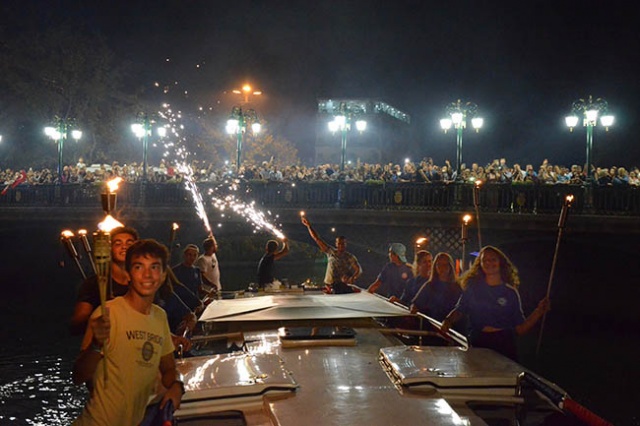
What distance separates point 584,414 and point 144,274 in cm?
334

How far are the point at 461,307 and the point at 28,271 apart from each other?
3738 cm

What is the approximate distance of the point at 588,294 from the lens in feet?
95.3

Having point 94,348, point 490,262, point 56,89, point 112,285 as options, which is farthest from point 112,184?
point 56,89

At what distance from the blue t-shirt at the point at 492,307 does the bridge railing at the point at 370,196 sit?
16.1 m

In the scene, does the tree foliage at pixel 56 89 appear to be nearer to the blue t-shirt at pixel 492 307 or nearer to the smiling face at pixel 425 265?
the smiling face at pixel 425 265

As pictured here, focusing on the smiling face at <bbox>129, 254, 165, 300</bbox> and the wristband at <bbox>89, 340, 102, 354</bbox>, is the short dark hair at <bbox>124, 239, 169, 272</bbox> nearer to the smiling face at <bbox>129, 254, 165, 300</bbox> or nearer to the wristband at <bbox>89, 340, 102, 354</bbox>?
the smiling face at <bbox>129, 254, 165, 300</bbox>

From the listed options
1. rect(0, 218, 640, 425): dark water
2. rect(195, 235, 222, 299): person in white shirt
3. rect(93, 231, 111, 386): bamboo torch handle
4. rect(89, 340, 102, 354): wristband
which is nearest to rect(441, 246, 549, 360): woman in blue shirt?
rect(89, 340, 102, 354): wristband

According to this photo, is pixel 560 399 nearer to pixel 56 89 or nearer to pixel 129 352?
pixel 129 352

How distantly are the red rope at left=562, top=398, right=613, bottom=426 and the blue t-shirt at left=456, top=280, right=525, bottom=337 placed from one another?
225cm

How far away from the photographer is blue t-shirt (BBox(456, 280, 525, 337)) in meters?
7.58

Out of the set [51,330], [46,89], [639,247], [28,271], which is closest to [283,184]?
[51,330]

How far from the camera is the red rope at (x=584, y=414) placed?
4.94 m

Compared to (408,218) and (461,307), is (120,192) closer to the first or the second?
(408,218)

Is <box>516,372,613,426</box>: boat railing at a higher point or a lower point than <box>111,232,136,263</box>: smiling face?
lower
